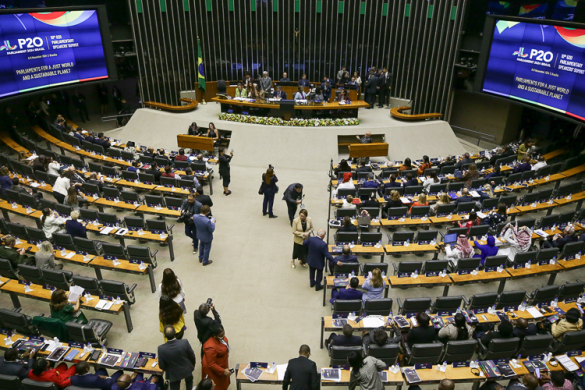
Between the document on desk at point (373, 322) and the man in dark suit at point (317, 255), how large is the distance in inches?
57.0

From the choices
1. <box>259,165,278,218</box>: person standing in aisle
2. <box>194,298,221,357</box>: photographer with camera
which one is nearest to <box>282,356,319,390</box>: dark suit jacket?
<box>194,298,221,357</box>: photographer with camera

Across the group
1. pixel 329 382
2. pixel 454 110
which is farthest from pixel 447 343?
pixel 454 110

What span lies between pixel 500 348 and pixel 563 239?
415 cm

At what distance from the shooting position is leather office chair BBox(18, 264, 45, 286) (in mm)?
7716

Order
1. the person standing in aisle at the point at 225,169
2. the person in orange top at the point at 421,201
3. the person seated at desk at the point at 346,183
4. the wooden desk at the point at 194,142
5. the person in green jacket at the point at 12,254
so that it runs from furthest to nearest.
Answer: the wooden desk at the point at 194,142, the person standing in aisle at the point at 225,169, the person seated at desk at the point at 346,183, the person in orange top at the point at 421,201, the person in green jacket at the point at 12,254

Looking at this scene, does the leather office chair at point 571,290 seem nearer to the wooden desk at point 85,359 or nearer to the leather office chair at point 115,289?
the wooden desk at point 85,359

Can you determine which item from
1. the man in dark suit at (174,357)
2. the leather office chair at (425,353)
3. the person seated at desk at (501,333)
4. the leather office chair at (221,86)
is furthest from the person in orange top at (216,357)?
the leather office chair at (221,86)

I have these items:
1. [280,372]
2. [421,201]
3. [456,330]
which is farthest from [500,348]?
[421,201]

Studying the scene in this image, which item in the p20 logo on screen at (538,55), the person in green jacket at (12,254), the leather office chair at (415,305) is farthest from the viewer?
the p20 logo on screen at (538,55)

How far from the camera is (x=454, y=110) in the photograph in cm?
2002

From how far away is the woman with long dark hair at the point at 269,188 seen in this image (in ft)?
35.9

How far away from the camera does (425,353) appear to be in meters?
6.28

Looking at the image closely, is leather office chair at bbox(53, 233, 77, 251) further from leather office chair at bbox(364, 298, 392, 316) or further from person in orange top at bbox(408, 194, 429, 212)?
person in orange top at bbox(408, 194, 429, 212)

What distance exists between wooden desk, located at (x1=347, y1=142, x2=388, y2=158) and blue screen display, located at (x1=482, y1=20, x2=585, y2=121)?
192 inches
